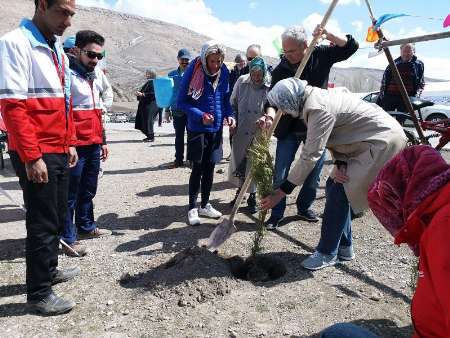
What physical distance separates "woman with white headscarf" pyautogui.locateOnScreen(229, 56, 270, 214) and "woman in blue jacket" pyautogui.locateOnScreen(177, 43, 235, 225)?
0.31 meters

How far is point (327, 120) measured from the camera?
306cm

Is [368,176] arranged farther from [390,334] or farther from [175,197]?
[175,197]

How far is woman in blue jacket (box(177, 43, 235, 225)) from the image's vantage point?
4434mm

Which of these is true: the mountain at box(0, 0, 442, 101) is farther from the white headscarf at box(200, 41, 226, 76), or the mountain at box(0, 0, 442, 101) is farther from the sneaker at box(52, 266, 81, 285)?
the sneaker at box(52, 266, 81, 285)

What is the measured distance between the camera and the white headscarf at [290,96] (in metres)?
3.08

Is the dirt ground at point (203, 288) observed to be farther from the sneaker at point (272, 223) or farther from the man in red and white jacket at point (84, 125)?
the man in red and white jacket at point (84, 125)

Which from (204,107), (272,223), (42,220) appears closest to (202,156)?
(204,107)

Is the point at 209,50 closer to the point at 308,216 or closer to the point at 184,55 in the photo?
the point at 308,216

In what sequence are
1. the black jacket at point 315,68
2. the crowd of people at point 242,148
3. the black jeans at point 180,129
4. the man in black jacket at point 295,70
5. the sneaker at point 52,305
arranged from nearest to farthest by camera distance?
the crowd of people at point 242,148 → the sneaker at point 52,305 → the man in black jacket at point 295,70 → the black jacket at point 315,68 → the black jeans at point 180,129

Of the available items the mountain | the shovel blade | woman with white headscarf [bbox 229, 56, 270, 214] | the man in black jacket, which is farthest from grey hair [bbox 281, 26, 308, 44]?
the mountain

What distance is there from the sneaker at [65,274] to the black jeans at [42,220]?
1.21ft

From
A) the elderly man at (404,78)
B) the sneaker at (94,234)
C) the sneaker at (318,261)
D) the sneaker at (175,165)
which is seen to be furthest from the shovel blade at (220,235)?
the elderly man at (404,78)

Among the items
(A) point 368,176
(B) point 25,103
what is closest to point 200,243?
(A) point 368,176

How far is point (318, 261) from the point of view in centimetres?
361
